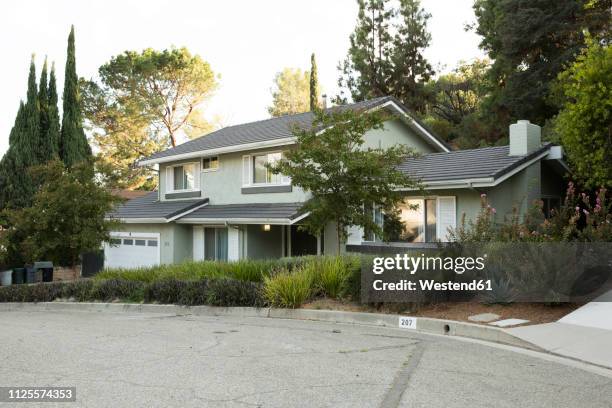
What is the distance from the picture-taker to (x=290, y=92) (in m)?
55.1

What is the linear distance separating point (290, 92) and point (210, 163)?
31617 millimetres

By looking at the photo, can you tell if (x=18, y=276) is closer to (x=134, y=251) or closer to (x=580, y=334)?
(x=134, y=251)

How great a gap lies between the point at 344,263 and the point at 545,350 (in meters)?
4.98

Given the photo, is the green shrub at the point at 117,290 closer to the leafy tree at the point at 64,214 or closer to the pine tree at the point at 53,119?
the leafy tree at the point at 64,214

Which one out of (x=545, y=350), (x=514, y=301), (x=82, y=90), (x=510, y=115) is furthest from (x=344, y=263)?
(x=82, y=90)

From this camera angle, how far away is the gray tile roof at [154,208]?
24.1m

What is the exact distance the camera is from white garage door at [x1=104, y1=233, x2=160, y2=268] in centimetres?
2556

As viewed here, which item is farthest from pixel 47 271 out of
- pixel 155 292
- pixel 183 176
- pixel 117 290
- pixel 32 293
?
pixel 155 292

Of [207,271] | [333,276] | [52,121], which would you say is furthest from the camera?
[52,121]

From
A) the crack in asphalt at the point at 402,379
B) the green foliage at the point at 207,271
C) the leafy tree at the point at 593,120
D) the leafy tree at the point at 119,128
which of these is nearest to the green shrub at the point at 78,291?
the green foliage at the point at 207,271

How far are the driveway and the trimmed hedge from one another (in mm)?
2311

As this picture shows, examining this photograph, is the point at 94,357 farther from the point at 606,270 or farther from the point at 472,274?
the point at 606,270

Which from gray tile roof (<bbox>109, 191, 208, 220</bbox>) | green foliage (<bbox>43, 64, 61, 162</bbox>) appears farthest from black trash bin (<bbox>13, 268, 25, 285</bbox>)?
green foliage (<bbox>43, 64, 61, 162</bbox>)

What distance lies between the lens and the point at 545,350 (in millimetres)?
7883
